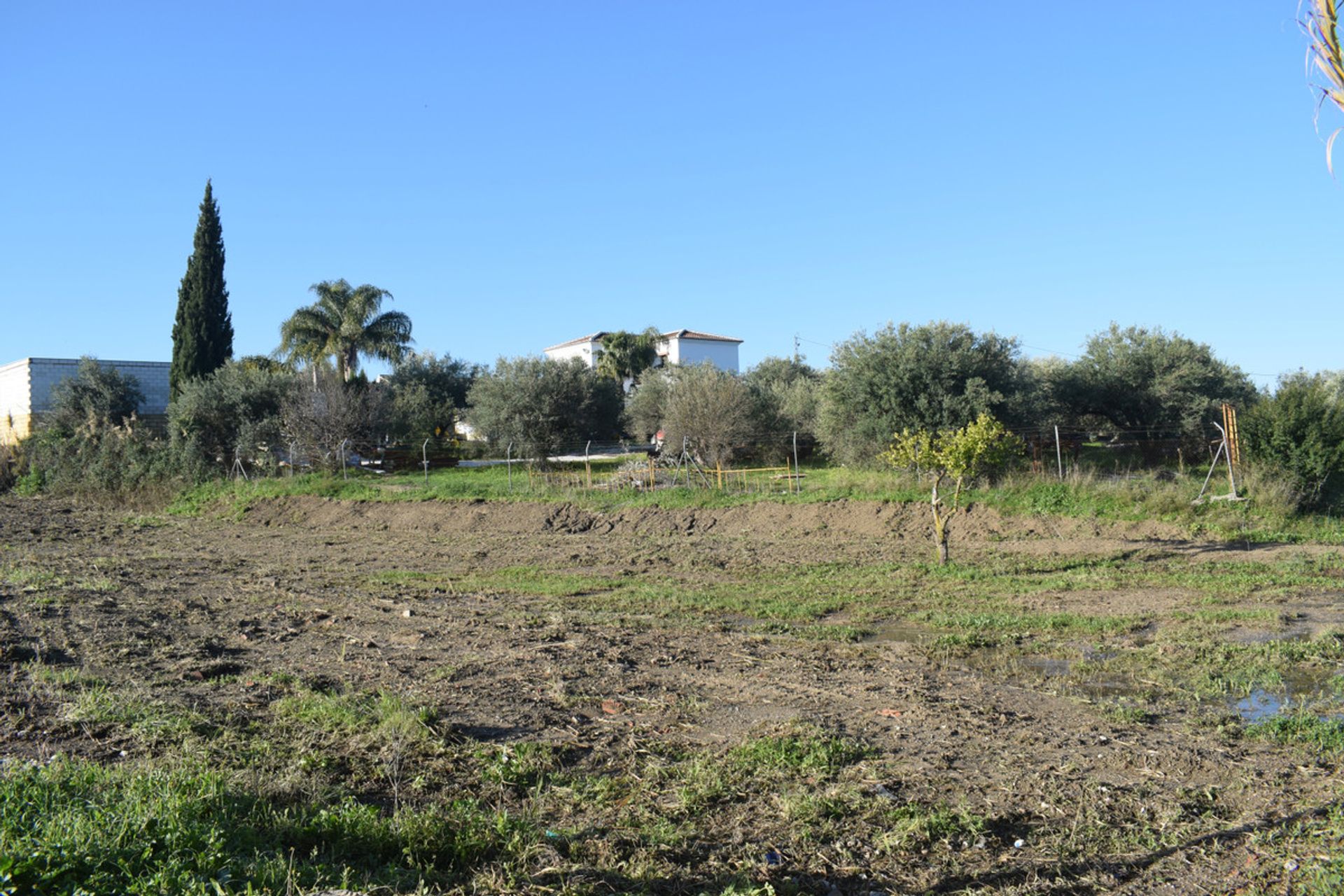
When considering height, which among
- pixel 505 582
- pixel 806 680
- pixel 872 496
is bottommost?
pixel 806 680

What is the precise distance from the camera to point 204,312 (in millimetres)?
41406

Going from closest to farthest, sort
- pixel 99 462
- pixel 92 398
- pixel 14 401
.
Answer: pixel 99 462 → pixel 92 398 → pixel 14 401

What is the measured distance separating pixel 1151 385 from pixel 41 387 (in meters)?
50.9

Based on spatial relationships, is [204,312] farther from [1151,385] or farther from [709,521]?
[1151,385]

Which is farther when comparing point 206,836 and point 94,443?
point 94,443

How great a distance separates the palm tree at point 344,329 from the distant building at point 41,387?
273 inches

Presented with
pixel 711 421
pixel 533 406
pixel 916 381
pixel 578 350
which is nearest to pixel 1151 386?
pixel 916 381

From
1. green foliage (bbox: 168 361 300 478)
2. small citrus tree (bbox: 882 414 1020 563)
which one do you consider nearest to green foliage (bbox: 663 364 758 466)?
green foliage (bbox: 168 361 300 478)

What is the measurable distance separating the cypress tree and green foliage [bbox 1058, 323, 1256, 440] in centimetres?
3708

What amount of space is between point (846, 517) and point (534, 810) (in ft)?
55.0

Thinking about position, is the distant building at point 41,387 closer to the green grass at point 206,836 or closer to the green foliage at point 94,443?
the green foliage at point 94,443

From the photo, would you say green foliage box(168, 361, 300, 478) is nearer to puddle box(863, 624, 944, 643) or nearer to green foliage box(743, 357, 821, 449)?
green foliage box(743, 357, 821, 449)

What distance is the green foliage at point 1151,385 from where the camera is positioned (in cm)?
3297

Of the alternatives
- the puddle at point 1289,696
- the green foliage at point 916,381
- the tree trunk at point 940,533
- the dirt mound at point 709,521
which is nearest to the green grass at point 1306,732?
the puddle at point 1289,696
